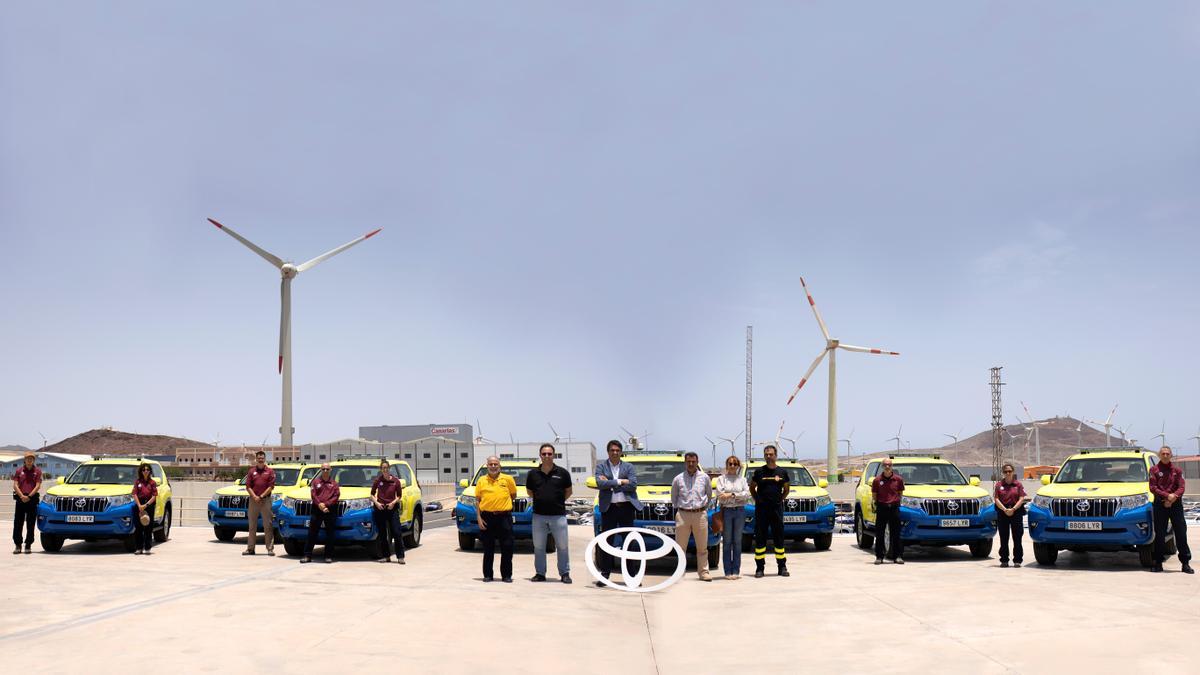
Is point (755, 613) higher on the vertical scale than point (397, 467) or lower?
lower

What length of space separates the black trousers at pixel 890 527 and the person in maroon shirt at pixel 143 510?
38.1ft

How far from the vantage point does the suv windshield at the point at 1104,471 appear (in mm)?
15398

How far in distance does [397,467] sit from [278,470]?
4587 millimetres

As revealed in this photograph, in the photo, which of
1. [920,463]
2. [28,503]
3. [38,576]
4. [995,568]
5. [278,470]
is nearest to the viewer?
[38,576]

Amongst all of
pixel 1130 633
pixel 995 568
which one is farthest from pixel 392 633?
pixel 995 568

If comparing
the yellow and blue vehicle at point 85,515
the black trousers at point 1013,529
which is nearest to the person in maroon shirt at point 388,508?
the yellow and blue vehicle at point 85,515

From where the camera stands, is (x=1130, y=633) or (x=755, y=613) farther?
(x=755, y=613)

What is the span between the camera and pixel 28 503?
16.3 meters

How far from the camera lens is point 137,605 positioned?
10.3m

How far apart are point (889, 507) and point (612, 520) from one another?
4.68m

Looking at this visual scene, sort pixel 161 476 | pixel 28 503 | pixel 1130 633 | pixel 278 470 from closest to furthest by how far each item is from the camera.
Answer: pixel 1130 633 < pixel 28 503 < pixel 161 476 < pixel 278 470

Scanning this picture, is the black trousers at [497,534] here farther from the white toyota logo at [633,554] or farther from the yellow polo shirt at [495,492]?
the white toyota logo at [633,554]

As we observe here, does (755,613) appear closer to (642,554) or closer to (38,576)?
(642,554)

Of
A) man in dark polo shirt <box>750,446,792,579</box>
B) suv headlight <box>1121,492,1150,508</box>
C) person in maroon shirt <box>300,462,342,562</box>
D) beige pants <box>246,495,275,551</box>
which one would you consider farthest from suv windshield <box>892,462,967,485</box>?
beige pants <box>246,495,275,551</box>
